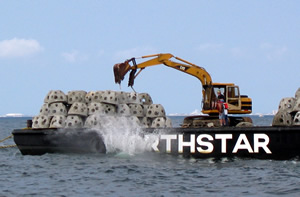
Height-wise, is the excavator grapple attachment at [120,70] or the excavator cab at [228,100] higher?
the excavator grapple attachment at [120,70]

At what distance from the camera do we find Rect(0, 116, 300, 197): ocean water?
14.5 meters

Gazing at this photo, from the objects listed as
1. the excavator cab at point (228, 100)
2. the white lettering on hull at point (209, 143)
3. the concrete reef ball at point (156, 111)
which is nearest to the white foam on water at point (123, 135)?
the white lettering on hull at point (209, 143)

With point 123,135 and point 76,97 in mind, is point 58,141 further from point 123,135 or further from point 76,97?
point 123,135

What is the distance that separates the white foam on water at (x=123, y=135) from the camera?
2219 centimetres

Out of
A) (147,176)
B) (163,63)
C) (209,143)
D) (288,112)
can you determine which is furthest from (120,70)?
(147,176)

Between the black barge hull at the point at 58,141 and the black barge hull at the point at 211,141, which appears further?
the black barge hull at the point at 58,141

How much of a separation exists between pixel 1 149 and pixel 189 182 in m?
19.6

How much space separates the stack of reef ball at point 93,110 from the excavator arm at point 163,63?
3.28 ft

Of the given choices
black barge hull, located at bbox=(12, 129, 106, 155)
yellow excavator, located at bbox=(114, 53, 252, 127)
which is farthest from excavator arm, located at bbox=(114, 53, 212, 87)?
black barge hull, located at bbox=(12, 129, 106, 155)

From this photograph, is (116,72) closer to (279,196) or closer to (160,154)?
→ (160,154)

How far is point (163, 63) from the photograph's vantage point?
84.4ft

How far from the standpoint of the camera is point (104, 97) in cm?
2469

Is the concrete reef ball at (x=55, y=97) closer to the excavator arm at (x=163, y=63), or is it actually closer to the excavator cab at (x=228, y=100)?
the excavator arm at (x=163, y=63)

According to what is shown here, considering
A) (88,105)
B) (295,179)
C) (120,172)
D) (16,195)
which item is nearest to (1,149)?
(88,105)
